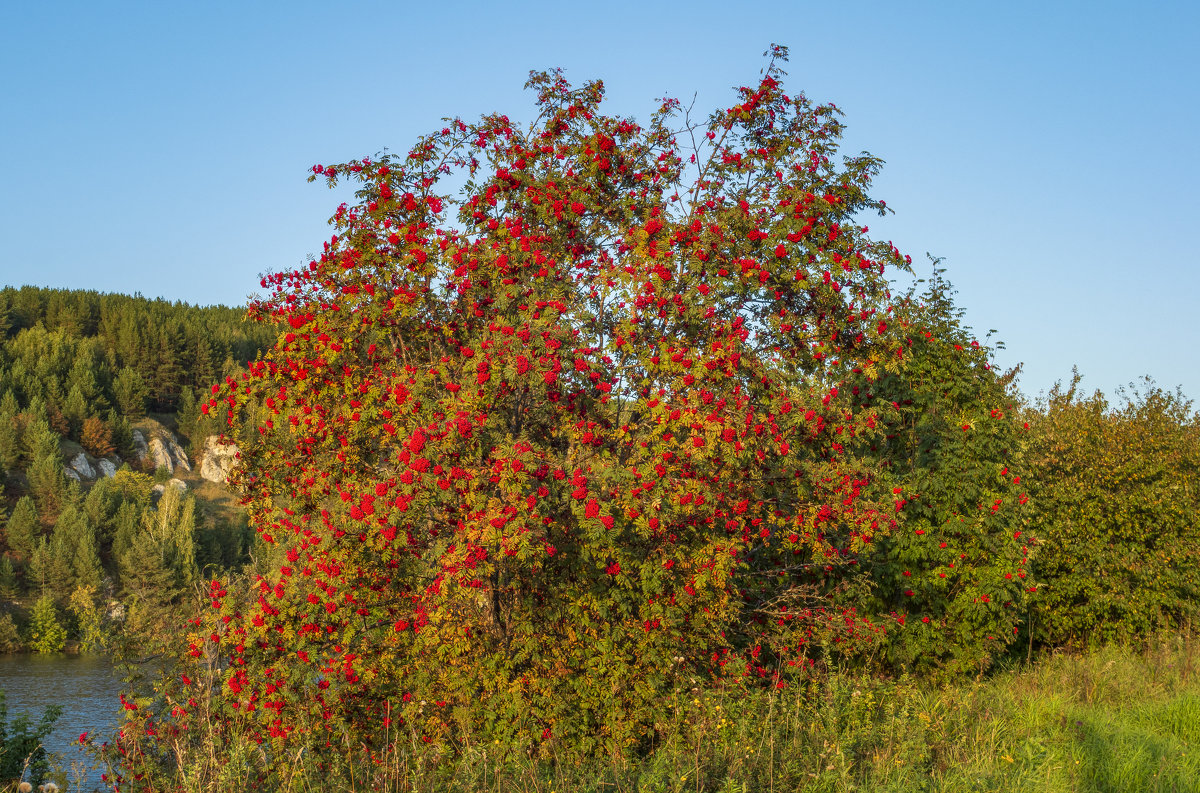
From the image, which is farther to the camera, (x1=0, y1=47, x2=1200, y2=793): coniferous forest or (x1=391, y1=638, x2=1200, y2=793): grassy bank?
(x1=0, y1=47, x2=1200, y2=793): coniferous forest

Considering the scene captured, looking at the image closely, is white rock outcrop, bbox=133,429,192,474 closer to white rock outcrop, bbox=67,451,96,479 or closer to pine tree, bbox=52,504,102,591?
white rock outcrop, bbox=67,451,96,479

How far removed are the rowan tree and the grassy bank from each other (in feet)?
2.55

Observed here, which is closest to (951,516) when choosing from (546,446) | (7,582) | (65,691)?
(546,446)

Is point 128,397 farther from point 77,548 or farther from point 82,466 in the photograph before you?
point 77,548

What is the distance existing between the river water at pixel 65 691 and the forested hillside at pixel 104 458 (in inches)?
97.6

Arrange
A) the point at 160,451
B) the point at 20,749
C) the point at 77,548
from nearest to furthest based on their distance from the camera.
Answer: the point at 20,749, the point at 77,548, the point at 160,451

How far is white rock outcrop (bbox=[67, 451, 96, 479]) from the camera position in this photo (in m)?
69.4

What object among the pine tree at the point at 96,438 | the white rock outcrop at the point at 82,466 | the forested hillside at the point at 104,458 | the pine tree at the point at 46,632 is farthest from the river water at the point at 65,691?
the pine tree at the point at 96,438

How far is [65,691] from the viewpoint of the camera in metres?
28.5

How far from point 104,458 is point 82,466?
3663mm

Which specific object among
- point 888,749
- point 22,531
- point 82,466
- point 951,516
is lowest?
point 22,531

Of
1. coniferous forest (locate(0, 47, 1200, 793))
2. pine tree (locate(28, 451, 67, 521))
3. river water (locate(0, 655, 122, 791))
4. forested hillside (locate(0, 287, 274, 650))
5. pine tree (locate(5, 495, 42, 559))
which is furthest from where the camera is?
pine tree (locate(28, 451, 67, 521))

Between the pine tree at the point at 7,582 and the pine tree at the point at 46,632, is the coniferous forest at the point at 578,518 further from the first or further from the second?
the pine tree at the point at 7,582

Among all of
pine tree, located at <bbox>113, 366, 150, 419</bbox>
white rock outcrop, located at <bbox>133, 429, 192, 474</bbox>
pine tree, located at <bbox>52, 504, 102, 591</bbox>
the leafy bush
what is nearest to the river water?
the leafy bush
